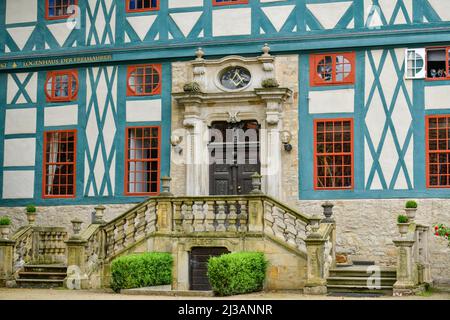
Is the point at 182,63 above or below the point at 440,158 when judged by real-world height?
above

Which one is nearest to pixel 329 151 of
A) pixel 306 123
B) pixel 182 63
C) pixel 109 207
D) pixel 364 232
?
pixel 306 123

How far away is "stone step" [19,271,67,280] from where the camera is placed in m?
18.6

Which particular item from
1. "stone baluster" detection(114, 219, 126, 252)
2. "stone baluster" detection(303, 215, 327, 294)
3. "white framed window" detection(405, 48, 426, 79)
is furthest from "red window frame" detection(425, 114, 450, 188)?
"stone baluster" detection(114, 219, 126, 252)

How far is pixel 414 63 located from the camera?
1919 centimetres

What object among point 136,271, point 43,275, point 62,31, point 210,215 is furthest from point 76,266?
point 62,31

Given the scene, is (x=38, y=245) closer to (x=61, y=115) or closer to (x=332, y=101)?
(x=61, y=115)

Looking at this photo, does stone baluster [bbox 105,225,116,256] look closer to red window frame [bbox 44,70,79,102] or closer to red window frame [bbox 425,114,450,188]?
red window frame [bbox 44,70,79,102]

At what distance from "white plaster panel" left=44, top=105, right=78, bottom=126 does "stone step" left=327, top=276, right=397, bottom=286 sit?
841 cm

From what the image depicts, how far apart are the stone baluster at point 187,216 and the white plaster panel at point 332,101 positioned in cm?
422

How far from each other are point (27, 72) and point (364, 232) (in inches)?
385

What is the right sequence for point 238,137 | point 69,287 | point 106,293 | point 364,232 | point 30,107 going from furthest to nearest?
1. point 30,107
2. point 238,137
3. point 364,232
4. point 69,287
5. point 106,293

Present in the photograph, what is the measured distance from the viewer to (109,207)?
68.1 feet

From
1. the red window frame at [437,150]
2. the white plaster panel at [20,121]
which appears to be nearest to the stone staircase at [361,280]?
the red window frame at [437,150]

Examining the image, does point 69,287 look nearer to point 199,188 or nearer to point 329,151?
point 199,188
